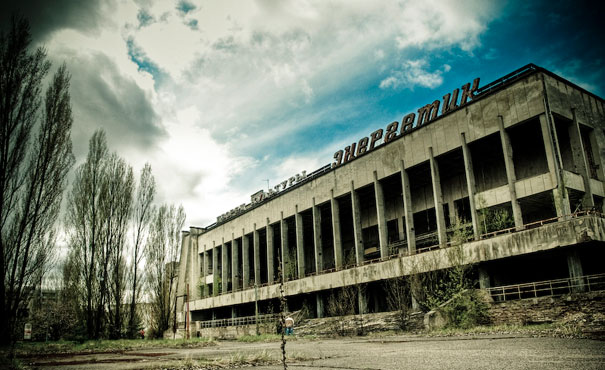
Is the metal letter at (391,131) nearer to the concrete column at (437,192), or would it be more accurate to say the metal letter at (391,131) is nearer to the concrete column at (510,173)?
the concrete column at (437,192)

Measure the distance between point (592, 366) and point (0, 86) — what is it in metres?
17.7

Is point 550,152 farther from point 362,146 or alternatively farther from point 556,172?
point 362,146

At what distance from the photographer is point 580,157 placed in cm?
2631

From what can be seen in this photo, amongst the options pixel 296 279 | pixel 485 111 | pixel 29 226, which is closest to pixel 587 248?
pixel 485 111

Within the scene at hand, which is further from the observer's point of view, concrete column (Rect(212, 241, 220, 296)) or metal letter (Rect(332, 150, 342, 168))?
concrete column (Rect(212, 241, 220, 296))

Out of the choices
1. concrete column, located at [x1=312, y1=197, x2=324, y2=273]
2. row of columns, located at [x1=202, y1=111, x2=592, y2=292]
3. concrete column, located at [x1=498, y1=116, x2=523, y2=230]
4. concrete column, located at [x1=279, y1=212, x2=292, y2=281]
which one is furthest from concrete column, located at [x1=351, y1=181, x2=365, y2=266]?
concrete column, located at [x1=498, y1=116, x2=523, y2=230]

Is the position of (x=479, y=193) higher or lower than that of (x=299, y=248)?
higher

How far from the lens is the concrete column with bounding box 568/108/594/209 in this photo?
2584cm

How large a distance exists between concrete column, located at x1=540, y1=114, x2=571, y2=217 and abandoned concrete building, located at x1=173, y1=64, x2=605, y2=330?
6 centimetres

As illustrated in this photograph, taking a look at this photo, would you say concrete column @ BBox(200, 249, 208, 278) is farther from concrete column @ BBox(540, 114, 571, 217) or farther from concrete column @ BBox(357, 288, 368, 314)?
concrete column @ BBox(540, 114, 571, 217)

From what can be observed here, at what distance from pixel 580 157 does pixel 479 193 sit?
20.5 feet

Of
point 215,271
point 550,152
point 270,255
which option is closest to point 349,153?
point 270,255

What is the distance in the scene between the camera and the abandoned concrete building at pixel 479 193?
81.9 ft

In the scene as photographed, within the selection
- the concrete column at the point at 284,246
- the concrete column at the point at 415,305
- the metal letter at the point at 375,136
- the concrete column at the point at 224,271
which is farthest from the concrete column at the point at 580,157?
the concrete column at the point at 224,271
